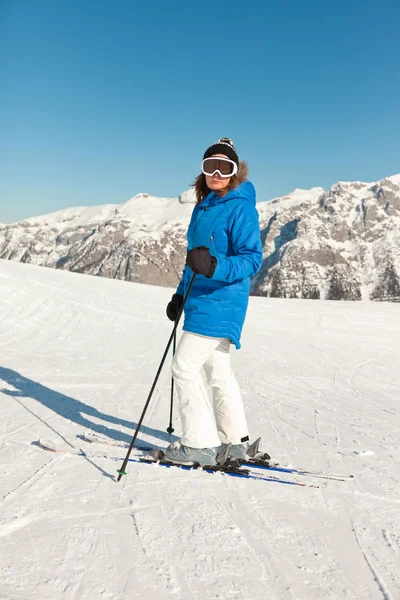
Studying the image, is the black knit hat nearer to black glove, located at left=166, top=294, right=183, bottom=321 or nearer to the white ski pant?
black glove, located at left=166, top=294, right=183, bottom=321

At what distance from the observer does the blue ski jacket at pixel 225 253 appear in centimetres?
363

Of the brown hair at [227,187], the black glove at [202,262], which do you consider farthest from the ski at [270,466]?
the brown hair at [227,187]

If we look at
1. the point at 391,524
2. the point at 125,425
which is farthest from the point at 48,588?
the point at 125,425

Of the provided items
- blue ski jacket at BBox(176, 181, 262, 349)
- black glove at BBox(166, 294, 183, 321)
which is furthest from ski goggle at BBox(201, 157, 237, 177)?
black glove at BBox(166, 294, 183, 321)

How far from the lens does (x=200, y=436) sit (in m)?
3.75

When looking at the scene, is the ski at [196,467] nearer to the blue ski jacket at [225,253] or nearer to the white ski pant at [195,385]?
the white ski pant at [195,385]

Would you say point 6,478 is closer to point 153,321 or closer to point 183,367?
point 183,367

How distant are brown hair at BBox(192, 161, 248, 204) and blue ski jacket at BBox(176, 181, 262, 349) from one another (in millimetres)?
85

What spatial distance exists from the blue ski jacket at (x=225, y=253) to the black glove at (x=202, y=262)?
280 millimetres

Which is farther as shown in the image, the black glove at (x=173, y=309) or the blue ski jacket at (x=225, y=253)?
the black glove at (x=173, y=309)

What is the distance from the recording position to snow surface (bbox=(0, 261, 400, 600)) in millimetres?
2202

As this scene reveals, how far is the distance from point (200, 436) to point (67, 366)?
5.91 metres

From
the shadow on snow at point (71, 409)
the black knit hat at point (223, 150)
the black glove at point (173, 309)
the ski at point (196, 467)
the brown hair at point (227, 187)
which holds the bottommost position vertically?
the shadow on snow at point (71, 409)

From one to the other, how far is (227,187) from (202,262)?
0.97m
